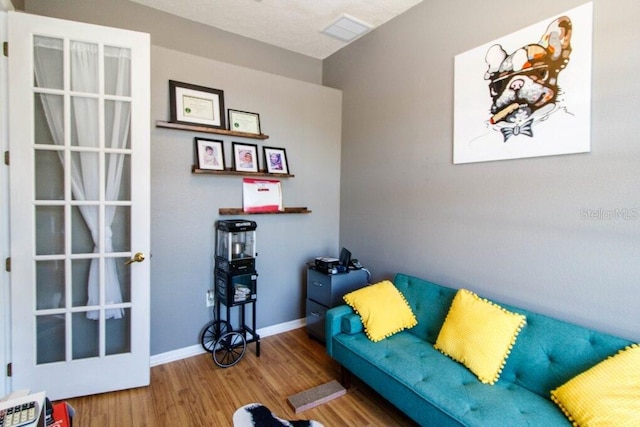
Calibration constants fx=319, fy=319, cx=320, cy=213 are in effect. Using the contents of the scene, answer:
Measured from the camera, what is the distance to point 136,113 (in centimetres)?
217

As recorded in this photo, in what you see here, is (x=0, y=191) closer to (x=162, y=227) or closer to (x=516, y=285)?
(x=162, y=227)

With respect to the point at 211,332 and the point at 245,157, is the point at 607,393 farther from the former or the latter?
the point at 245,157

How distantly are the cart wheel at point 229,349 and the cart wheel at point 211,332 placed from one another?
0.08 metres

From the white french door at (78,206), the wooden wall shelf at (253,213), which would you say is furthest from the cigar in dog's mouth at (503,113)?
the white french door at (78,206)

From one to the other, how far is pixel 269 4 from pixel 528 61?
2.06 metres

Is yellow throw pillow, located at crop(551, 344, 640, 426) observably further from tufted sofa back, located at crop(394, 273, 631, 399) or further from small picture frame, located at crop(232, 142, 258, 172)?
small picture frame, located at crop(232, 142, 258, 172)

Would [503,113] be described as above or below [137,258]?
above

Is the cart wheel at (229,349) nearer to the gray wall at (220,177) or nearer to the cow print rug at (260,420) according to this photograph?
the gray wall at (220,177)

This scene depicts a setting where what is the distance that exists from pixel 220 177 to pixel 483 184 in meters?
2.13

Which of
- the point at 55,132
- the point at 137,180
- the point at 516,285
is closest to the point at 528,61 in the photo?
the point at 516,285

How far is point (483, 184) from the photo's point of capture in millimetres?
2236

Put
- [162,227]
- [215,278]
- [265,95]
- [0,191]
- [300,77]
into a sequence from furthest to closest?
[300,77] < [265,95] < [215,278] < [162,227] < [0,191]

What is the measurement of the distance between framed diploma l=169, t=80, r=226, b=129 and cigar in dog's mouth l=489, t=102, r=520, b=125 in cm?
215

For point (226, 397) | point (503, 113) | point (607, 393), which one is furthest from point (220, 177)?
point (607, 393)
